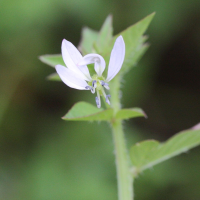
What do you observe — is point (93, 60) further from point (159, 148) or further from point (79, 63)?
point (159, 148)

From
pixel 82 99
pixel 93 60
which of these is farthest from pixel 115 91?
pixel 82 99

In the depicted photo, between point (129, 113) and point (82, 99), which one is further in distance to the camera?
point (82, 99)

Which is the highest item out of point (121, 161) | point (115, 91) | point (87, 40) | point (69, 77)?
point (87, 40)

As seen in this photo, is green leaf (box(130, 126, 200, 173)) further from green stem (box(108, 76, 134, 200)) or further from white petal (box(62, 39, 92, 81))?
white petal (box(62, 39, 92, 81))

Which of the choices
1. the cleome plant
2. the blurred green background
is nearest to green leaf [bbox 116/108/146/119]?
the cleome plant

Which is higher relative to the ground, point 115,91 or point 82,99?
point 82,99

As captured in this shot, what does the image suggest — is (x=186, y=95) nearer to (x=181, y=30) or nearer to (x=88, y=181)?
(x=181, y=30)
